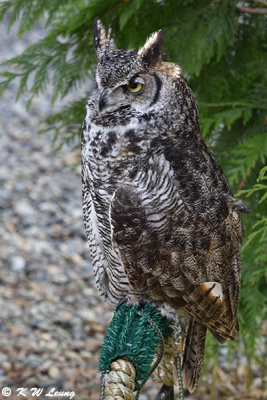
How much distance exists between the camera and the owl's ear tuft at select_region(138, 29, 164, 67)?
1939 mm

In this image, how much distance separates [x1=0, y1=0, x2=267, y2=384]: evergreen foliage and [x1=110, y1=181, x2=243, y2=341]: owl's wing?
43 cm

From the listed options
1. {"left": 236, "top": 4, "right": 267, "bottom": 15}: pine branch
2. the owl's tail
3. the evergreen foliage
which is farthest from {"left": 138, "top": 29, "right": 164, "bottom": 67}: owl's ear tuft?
the owl's tail

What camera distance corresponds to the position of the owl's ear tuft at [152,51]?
1.94 m

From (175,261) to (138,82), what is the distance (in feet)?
2.43

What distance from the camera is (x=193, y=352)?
2.48 metres

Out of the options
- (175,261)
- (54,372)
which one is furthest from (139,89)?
(54,372)

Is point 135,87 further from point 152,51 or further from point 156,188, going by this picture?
point 156,188

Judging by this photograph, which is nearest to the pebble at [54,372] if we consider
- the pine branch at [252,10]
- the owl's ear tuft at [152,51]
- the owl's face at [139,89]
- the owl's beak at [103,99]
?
the owl's face at [139,89]

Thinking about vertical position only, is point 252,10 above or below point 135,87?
above

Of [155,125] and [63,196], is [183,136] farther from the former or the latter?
[63,196]

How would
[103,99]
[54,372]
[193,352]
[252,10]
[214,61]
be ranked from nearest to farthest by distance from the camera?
[103,99] < [193,352] < [252,10] < [214,61] < [54,372]

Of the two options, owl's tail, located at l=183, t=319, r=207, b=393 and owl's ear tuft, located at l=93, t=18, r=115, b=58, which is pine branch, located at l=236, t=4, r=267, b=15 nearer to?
owl's ear tuft, located at l=93, t=18, r=115, b=58

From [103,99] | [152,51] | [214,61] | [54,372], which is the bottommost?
[54,372]

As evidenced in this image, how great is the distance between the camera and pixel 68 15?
325cm
